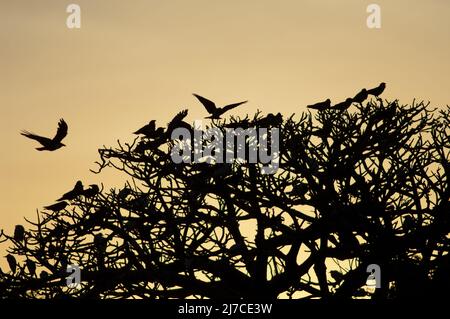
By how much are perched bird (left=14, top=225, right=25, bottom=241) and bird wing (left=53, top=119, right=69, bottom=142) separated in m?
3.59

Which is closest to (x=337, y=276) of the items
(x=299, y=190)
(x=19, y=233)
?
(x=299, y=190)

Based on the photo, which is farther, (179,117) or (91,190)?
(91,190)

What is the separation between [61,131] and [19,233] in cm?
369

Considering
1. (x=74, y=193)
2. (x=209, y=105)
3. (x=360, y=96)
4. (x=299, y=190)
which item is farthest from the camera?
(x=360, y=96)

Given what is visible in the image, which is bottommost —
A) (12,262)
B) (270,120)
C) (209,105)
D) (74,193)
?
(12,262)

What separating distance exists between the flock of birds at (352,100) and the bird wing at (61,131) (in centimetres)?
532

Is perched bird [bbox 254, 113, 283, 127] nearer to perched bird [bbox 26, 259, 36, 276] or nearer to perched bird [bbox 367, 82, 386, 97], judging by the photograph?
perched bird [bbox 367, 82, 386, 97]

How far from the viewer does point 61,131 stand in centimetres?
1512

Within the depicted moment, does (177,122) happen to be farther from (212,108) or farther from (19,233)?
(19,233)

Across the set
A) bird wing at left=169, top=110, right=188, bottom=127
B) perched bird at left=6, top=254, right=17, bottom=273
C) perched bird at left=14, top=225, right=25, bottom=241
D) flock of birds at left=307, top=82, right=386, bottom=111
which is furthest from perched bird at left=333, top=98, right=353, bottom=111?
perched bird at left=6, top=254, right=17, bottom=273

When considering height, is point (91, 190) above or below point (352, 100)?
below

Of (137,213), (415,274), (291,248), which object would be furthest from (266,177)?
(415,274)
